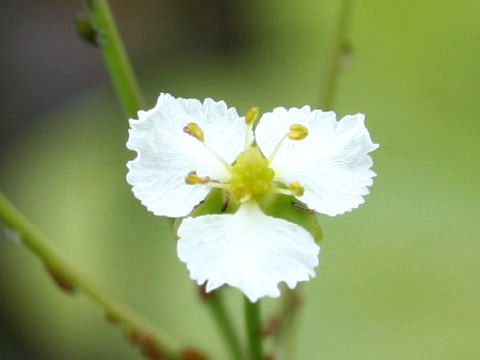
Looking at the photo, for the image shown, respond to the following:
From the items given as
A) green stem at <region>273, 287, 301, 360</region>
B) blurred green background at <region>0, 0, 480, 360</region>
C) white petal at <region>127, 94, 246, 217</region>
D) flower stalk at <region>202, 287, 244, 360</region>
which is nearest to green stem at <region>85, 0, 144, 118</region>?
white petal at <region>127, 94, 246, 217</region>

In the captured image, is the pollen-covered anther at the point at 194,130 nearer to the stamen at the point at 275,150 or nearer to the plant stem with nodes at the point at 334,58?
the stamen at the point at 275,150

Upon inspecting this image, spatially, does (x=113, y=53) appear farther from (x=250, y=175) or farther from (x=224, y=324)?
(x=224, y=324)

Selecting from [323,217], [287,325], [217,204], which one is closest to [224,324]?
[287,325]

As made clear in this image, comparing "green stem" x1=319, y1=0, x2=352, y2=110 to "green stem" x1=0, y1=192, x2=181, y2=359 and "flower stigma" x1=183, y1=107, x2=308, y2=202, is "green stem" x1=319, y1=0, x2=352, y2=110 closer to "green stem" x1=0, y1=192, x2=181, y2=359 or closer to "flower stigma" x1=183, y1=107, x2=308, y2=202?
"flower stigma" x1=183, y1=107, x2=308, y2=202

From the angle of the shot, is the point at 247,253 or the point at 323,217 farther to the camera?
the point at 323,217

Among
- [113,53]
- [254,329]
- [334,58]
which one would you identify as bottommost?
[254,329]

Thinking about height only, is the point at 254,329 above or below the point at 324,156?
below

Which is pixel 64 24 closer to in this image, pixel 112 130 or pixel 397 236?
pixel 112 130
